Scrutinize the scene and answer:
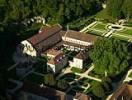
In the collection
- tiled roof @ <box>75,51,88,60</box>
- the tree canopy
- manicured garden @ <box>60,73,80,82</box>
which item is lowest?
manicured garden @ <box>60,73,80,82</box>

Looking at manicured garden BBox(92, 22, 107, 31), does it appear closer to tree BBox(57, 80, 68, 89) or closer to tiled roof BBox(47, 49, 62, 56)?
tiled roof BBox(47, 49, 62, 56)

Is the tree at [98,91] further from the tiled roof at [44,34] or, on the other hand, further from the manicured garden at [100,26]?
the manicured garden at [100,26]

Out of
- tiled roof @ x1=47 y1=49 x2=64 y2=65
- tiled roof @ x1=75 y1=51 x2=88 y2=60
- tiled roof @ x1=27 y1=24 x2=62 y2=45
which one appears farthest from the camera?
tiled roof @ x1=27 y1=24 x2=62 y2=45

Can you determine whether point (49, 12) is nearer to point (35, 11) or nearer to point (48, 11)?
point (48, 11)

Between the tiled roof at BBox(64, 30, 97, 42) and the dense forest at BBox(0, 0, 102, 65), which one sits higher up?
the dense forest at BBox(0, 0, 102, 65)

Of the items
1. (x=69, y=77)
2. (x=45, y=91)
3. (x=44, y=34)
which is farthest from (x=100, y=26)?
(x=45, y=91)

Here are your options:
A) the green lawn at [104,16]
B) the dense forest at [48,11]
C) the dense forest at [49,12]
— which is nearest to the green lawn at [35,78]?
the dense forest at [49,12]

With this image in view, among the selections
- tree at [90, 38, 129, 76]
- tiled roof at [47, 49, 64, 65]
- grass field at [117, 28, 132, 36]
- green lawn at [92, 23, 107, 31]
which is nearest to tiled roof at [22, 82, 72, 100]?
tiled roof at [47, 49, 64, 65]
